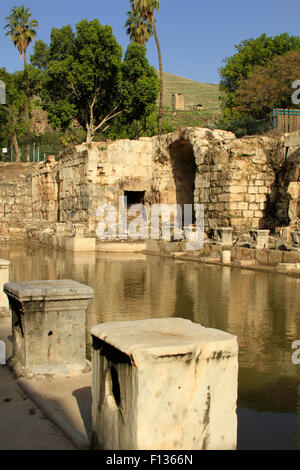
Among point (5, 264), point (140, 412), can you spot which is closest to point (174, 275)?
point (5, 264)

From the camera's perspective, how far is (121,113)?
2927cm

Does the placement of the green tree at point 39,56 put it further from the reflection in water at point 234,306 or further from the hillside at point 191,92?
the hillside at point 191,92

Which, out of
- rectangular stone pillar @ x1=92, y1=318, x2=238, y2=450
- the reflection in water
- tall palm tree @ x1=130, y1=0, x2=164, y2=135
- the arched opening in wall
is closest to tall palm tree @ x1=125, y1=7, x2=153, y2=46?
tall palm tree @ x1=130, y1=0, x2=164, y2=135

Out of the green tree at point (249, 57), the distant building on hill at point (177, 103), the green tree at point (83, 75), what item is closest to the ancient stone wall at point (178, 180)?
the green tree at point (83, 75)

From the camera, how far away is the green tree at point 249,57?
3538cm

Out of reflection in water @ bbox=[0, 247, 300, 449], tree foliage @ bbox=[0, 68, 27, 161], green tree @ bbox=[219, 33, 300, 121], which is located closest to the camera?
reflection in water @ bbox=[0, 247, 300, 449]

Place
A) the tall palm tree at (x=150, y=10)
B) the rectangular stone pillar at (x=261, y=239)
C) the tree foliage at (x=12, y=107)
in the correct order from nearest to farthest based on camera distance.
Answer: the rectangular stone pillar at (x=261, y=239) → the tall palm tree at (x=150, y=10) → the tree foliage at (x=12, y=107)

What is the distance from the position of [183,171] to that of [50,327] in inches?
697

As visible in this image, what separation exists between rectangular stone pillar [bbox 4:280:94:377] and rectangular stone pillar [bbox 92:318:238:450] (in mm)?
1542

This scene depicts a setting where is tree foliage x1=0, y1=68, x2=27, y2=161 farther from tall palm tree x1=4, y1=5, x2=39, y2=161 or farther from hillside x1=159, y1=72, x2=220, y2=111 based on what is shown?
hillside x1=159, y1=72, x2=220, y2=111

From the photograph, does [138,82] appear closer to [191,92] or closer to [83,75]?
[83,75]

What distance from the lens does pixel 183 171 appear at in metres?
21.5

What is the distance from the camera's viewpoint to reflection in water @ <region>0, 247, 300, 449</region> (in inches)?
156

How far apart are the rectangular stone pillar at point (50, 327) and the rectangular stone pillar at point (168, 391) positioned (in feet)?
5.06
